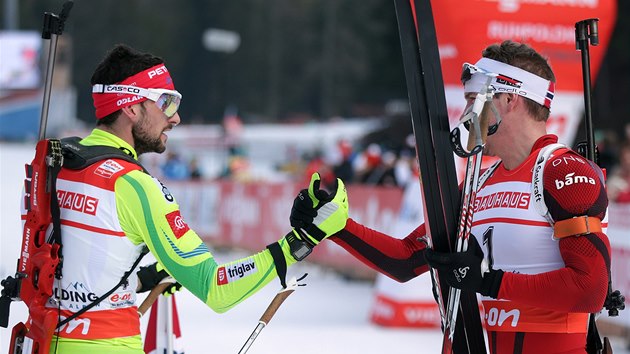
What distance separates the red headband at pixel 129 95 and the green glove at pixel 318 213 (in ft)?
2.52

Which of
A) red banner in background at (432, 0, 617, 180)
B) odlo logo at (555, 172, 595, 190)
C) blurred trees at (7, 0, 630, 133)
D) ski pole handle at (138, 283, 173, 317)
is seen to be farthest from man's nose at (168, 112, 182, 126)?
blurred trees at (7, 0, 630, 133)

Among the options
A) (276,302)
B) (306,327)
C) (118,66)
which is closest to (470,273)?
(276,302)

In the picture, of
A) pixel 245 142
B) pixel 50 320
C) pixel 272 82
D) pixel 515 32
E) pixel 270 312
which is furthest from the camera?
pixel 272 82

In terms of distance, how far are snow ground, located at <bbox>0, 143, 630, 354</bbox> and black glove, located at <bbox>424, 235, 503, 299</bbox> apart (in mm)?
5045

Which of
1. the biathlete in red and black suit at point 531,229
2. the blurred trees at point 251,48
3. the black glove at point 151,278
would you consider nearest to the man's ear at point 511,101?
the biathlete in red and black suit at point 531,229

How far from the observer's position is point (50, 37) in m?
4.45

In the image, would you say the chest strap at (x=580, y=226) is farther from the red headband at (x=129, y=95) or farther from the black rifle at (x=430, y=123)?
the red headband at (x=129, y=95)

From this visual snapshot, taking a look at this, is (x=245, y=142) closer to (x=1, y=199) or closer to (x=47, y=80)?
(x=1, y=199)

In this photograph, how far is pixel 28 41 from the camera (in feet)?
131

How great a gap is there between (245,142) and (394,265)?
153ft

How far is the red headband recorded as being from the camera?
4.34 metres

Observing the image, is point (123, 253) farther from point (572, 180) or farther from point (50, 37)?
point (572, 180)

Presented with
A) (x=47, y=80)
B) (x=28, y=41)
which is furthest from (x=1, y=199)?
(x=47, y=80)

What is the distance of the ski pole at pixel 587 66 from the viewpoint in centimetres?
435
